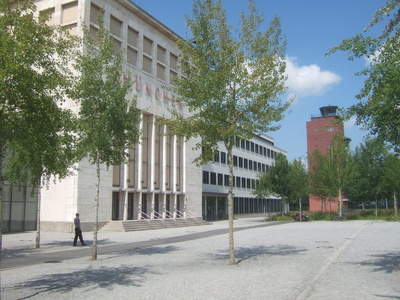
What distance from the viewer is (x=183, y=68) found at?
50.7 feet

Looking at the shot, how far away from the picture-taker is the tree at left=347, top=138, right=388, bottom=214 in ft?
180

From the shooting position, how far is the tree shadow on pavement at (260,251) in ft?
52.1

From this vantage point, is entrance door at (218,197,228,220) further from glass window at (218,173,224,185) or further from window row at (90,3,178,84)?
window row at (90,3,178,84)

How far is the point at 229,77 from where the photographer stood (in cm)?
1488

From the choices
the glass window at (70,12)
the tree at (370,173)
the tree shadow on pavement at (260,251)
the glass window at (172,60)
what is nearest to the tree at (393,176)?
the tree at (370,173)

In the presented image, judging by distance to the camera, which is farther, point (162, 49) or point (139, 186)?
point (162, 49)

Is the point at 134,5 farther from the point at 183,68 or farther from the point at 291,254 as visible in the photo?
the point at 291,254

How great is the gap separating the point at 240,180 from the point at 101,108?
57.4 meters

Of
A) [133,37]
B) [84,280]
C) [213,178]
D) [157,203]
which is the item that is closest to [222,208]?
[213,178]

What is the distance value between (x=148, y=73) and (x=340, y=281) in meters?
32.6

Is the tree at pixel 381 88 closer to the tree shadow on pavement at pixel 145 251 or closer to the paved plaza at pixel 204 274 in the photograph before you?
the paved plaza at pixel 204 274

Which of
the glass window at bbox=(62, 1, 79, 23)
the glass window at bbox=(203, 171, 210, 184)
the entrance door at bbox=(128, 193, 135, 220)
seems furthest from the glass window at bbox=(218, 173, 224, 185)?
the glass window at bbox=(62, 1, 79, 23)

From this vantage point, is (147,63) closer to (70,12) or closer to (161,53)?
(161,53)

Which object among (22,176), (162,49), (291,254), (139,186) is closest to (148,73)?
(162,49)
